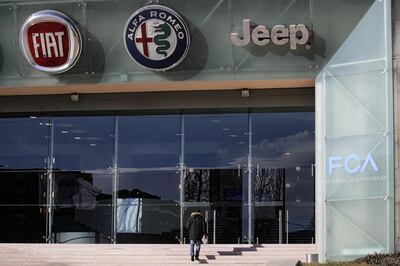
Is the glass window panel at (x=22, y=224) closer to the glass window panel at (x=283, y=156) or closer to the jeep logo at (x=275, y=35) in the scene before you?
the glass window panel at (x=283, y=156)

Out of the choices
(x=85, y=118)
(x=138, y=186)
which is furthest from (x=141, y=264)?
(x=85, y=118)

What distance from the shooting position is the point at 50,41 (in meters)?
21.0

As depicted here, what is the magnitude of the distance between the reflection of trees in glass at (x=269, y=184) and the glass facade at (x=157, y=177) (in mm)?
35

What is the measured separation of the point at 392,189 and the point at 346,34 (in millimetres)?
4416

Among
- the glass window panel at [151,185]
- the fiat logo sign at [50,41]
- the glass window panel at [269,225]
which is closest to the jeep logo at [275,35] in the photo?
the fiat logo sign at [50,41]

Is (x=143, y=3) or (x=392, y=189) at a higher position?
(x=143, y=3)

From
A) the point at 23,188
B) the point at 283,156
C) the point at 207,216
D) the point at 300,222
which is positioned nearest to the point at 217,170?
the point at 207,216

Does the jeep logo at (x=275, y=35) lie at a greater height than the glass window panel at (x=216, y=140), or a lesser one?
greater

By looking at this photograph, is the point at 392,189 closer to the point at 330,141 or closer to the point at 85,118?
the point at 330,141

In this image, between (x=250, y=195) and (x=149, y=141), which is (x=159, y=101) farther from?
(x=250, y=195)

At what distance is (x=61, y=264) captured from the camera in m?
20.0

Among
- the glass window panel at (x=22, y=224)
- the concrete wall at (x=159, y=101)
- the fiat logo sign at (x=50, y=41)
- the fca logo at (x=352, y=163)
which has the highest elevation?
the fiat logo sign at (x=50, y=41)

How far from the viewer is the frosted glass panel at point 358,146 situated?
1888 centimetres

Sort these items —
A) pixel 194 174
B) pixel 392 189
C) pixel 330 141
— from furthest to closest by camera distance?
pixel 194 174 < pixel 330 141 < pixel 392 189
